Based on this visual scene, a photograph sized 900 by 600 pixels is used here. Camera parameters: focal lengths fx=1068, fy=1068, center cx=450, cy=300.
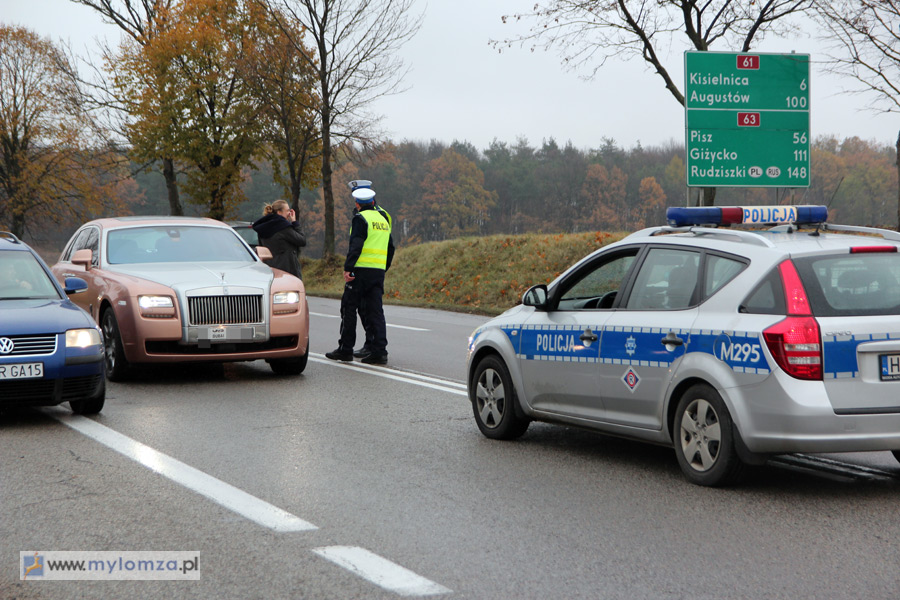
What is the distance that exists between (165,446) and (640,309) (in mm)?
3400

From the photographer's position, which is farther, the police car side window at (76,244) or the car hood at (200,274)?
the police car side window at (76,244)

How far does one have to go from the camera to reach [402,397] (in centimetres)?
1001

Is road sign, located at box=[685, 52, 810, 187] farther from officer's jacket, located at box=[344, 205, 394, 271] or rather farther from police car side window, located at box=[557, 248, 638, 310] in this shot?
police car side window, located at box=[557, 248, 638, 310]

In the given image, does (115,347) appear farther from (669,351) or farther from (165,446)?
(669,351)

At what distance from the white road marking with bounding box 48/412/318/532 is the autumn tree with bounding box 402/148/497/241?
3341 inches

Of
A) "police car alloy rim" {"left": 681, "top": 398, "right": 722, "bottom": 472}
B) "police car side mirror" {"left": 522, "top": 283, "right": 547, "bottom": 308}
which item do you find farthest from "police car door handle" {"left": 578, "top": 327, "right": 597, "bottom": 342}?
"police car alloy rim" {"left": 681, "top": 398, "right": 722, "bottom": 472}

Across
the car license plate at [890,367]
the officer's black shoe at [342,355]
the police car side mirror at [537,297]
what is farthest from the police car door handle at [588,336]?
the officer's black shoe at [342,355]

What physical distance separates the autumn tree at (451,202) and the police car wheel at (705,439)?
86.4 meters

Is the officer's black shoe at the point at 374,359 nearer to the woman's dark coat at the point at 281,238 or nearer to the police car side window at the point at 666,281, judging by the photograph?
the woman's dark coat at the point at 281,238

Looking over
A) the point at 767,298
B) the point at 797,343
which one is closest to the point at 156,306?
the point at 767,298

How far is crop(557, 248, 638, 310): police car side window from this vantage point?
711 cm

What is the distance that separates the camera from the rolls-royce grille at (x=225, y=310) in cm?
1080

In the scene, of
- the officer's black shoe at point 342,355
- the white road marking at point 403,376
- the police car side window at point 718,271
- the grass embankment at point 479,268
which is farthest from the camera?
the grass embankment at point 479,268

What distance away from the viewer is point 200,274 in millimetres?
11281
